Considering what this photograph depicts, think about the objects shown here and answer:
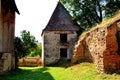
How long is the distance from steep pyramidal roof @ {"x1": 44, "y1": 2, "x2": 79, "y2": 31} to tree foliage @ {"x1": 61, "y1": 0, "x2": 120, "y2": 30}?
→ 4382 millimetres

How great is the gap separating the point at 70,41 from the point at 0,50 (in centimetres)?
1684

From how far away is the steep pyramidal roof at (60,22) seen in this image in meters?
37.8

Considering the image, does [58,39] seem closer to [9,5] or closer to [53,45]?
[53,45]

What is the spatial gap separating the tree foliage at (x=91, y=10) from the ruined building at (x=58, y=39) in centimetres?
540

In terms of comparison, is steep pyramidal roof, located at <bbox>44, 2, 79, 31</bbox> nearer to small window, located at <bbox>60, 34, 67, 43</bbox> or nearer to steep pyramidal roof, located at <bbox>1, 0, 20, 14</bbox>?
small window, located at <bbox>60, 34, 67, 43</bbox>

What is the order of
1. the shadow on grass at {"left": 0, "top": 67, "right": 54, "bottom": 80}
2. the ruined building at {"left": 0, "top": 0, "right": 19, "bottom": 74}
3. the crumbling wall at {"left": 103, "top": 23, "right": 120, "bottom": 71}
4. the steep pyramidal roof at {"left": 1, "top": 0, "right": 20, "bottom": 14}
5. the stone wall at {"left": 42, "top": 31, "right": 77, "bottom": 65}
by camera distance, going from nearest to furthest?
the crumbling wall at {"left": 103, "top": 23, "right": 120, "bottom": 71}
the shadow on grass at {"left": 0, "top": 67, "right": 54, "bottom": 80}
the ruined building at {"left": 0, "top": 0, "right": 19, "bottom": 74}
the steep pyramidal roof at {"left": 1, "top": 0, "right": 20, "bottom": 14}
the stone wall at {"left": 42, "top": 31, "right": 77, "bottom": 65}

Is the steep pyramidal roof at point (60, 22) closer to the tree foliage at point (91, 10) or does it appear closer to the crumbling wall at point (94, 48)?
the tree foliage at point (91, 10)

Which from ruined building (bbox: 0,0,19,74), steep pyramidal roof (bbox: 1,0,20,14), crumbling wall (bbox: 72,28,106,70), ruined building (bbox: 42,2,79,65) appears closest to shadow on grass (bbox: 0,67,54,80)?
ruined building (bbox: 0,0,19,74)

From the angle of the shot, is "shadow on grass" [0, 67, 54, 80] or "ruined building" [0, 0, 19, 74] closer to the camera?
"shadow on grass" [0, 67, 54, 80]

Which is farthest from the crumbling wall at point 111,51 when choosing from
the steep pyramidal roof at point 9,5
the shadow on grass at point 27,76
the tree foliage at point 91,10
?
the tree foliage at point 91,10

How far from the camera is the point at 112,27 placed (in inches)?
679

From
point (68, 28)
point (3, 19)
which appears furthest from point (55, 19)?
point (3, 19)

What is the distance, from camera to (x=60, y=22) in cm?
3847

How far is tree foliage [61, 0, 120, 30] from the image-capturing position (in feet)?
143
